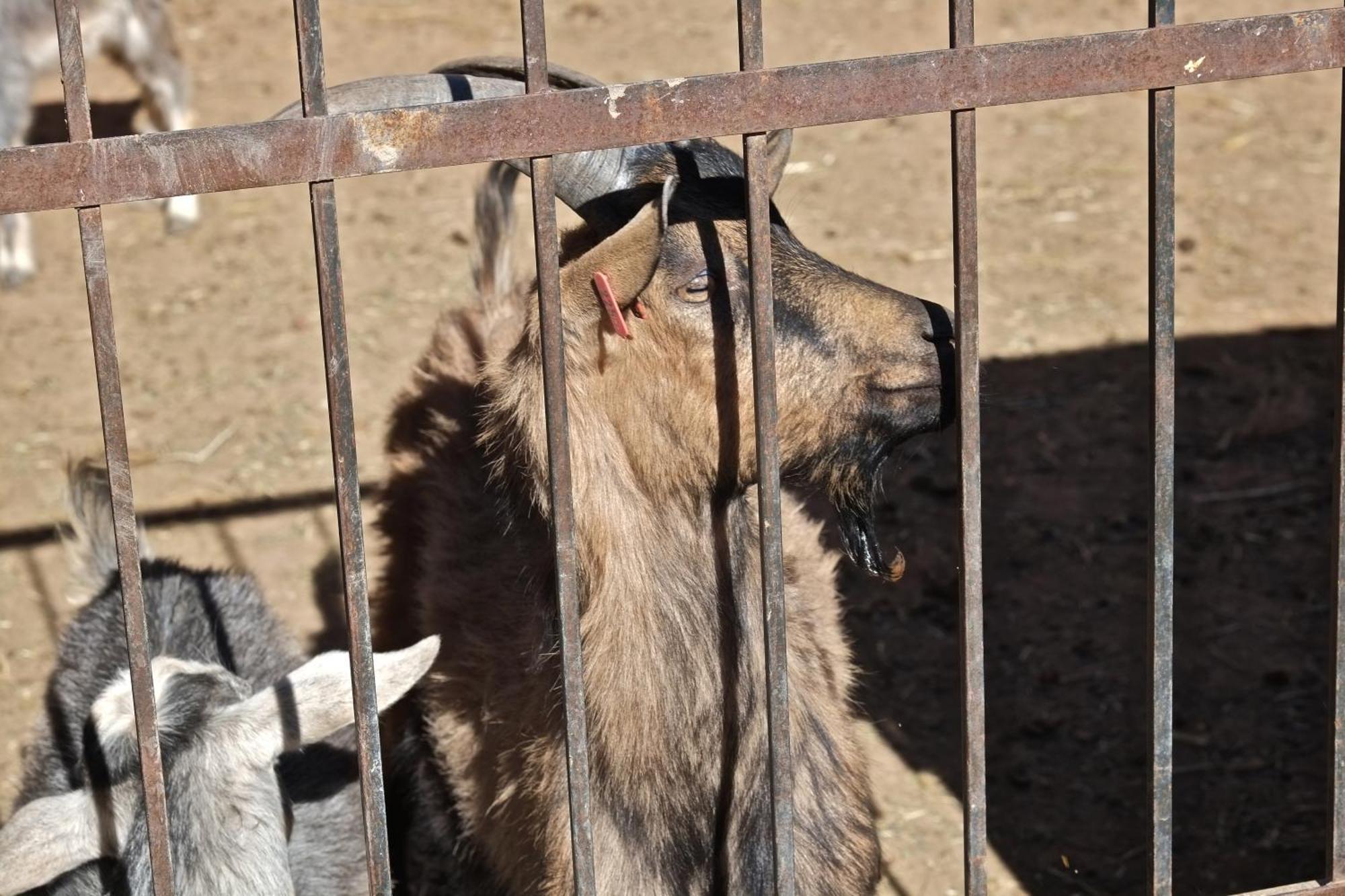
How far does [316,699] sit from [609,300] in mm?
945

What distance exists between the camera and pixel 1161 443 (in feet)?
8.13

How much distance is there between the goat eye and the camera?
284cm

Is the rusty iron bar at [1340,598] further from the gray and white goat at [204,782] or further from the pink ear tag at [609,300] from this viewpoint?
the gray and white goat at [204,782]

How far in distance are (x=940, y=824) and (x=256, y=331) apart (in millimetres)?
4198

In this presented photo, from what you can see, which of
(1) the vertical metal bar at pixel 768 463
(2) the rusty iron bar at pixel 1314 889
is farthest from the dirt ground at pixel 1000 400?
(1) the vertical metal bar at pixel 768 463

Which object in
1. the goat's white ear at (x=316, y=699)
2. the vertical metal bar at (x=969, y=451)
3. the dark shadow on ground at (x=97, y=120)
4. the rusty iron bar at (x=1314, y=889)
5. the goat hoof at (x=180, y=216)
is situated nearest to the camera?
the vertical metal bar at (x=969, y=451)

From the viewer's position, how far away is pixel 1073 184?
796cm

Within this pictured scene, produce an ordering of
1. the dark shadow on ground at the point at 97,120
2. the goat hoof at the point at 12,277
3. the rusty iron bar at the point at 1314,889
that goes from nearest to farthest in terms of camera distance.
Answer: the rusty iron bar at the point at 1314,889 → the goat hoof at the point at 12,277 → the dark shadow on ground at the point at 97,120

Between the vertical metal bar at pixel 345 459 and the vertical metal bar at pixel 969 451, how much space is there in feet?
2.81

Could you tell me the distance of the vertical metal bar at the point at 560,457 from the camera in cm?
216

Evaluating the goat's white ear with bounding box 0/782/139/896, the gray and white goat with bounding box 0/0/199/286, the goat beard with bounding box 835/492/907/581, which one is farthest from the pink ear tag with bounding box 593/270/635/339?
the gray and white goat with bounding box 0/0/199/286

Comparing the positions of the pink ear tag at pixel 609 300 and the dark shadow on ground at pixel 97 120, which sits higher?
the dark shadow on ground at pixel 97 120

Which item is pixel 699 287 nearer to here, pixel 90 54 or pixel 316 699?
pixel 316 699

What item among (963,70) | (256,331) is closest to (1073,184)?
(256,331)
